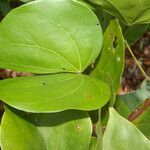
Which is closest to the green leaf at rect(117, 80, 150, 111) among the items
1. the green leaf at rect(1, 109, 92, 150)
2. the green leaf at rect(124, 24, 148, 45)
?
the green leaf at rect(124, 24, 148, 45)

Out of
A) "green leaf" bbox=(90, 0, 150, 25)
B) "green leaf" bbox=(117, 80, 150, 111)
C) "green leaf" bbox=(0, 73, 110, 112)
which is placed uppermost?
"green leaf" bbox=(90, 0, 150, 25)

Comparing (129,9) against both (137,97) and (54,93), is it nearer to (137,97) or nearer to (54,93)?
(54,93)

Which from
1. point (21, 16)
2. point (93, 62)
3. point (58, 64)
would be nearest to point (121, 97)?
point (93, 62)

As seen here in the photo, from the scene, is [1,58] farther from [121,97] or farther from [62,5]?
[121,97]

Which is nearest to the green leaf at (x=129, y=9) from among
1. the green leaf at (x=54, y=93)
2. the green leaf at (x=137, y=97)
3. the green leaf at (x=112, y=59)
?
the green leaf at (x=112, y=59)

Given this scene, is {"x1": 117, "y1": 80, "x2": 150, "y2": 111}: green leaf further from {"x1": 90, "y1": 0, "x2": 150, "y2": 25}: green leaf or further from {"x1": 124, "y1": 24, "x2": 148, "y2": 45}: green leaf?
{"x1": 90, "y1": 0, "x2": 150, "y2": 25}: green leaf

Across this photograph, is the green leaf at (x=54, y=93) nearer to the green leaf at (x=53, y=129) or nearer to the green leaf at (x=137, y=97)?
the green leaf at (x=53, y=129)
